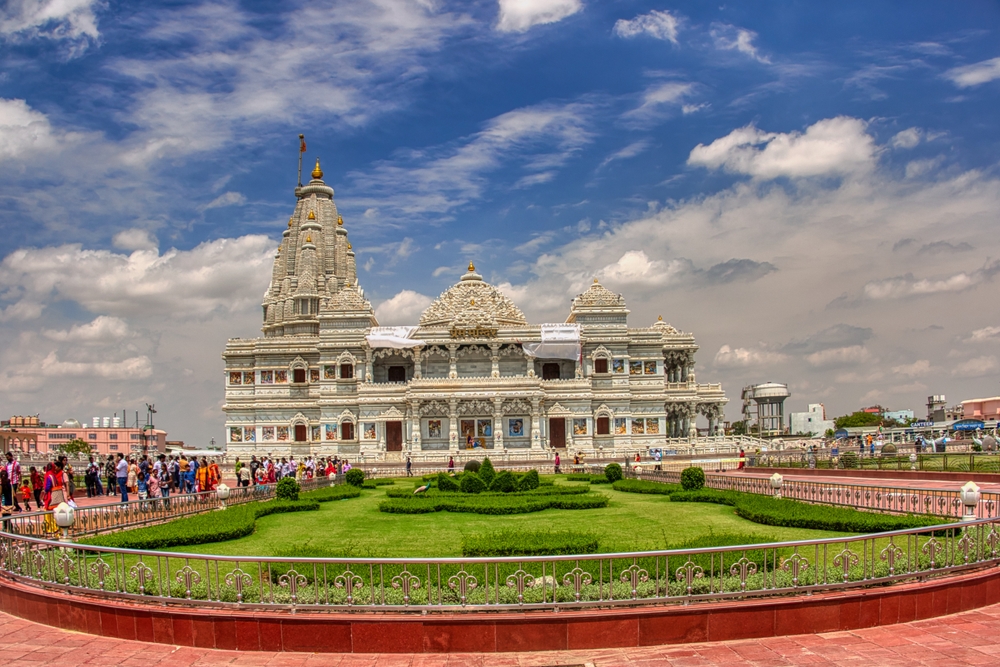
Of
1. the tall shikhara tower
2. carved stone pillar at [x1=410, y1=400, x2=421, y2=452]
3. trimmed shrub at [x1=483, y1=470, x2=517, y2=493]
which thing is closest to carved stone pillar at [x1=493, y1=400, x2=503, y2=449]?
carved stone pillar at [x1=410, y1=400, x2=421, y2=452]

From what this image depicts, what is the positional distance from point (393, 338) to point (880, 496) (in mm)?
42388

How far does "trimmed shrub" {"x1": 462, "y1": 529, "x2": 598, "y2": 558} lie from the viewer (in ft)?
46.2

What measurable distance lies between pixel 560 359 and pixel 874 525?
148 feet

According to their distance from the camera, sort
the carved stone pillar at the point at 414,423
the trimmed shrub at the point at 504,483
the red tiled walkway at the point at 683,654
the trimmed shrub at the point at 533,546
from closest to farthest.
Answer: the red tiled walkway at the point at 683,654 → the trimmed shrub at the point at 533,546 → the trimmed shrub at the point at 504,483 → the carved stone pillar at the point at 414,423

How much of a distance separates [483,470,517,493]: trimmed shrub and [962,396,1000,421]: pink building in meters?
104

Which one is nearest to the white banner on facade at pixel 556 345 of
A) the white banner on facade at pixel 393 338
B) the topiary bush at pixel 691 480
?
the white banner on facade at pixel 393 338

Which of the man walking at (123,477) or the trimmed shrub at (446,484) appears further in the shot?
the trimmed shrub at (446,484)

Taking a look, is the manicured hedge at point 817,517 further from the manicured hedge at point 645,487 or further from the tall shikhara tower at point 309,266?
the tall shikhara tower at point 309,266

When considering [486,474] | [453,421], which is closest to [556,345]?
[453,421]

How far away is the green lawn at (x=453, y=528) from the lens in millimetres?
16391

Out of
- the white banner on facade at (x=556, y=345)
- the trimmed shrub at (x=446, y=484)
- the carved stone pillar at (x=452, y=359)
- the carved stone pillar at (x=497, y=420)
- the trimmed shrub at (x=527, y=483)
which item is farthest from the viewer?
the white banner on facade at (x=556, y=345)

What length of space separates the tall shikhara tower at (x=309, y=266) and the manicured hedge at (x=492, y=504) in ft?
132

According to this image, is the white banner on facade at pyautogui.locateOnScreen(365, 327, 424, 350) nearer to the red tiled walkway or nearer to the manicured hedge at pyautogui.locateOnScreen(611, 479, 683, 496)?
the manicured hedge at pyautogui.locateOnScreen(611, 479, 683, 496)

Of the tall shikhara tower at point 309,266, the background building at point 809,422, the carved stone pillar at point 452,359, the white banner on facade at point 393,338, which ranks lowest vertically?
the background building at point 809,422
